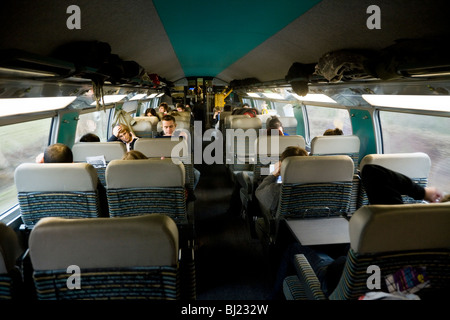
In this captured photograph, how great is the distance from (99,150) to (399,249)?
11.9 feet

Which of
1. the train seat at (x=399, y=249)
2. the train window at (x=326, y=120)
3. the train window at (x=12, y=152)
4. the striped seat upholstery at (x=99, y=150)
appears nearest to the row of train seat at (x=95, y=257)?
the train seat at (x=399, y=249)

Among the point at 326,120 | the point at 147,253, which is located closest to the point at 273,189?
the point at 147,253

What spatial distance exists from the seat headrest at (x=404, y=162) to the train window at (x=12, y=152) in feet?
14.2

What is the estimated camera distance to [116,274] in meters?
1.39

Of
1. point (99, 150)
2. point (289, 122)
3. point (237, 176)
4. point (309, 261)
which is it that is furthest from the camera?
point (289, 122)

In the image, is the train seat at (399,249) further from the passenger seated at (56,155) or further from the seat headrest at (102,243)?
the passenger seated at (56,155)

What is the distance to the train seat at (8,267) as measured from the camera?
1308 mm

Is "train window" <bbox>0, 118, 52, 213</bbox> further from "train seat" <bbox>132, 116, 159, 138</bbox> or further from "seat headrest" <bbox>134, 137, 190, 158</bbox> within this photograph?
"train seat" <bbox>132, 116, 159, 138</bbox>

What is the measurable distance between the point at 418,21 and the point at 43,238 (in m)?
2.61

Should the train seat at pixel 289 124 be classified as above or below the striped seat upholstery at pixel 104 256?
above

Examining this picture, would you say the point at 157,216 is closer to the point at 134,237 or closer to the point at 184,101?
the point at 134,237

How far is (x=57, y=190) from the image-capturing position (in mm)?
2684

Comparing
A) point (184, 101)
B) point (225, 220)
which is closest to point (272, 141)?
point (225, 220)

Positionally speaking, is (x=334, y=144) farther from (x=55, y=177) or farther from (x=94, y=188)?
A: (x=55, y=177)
